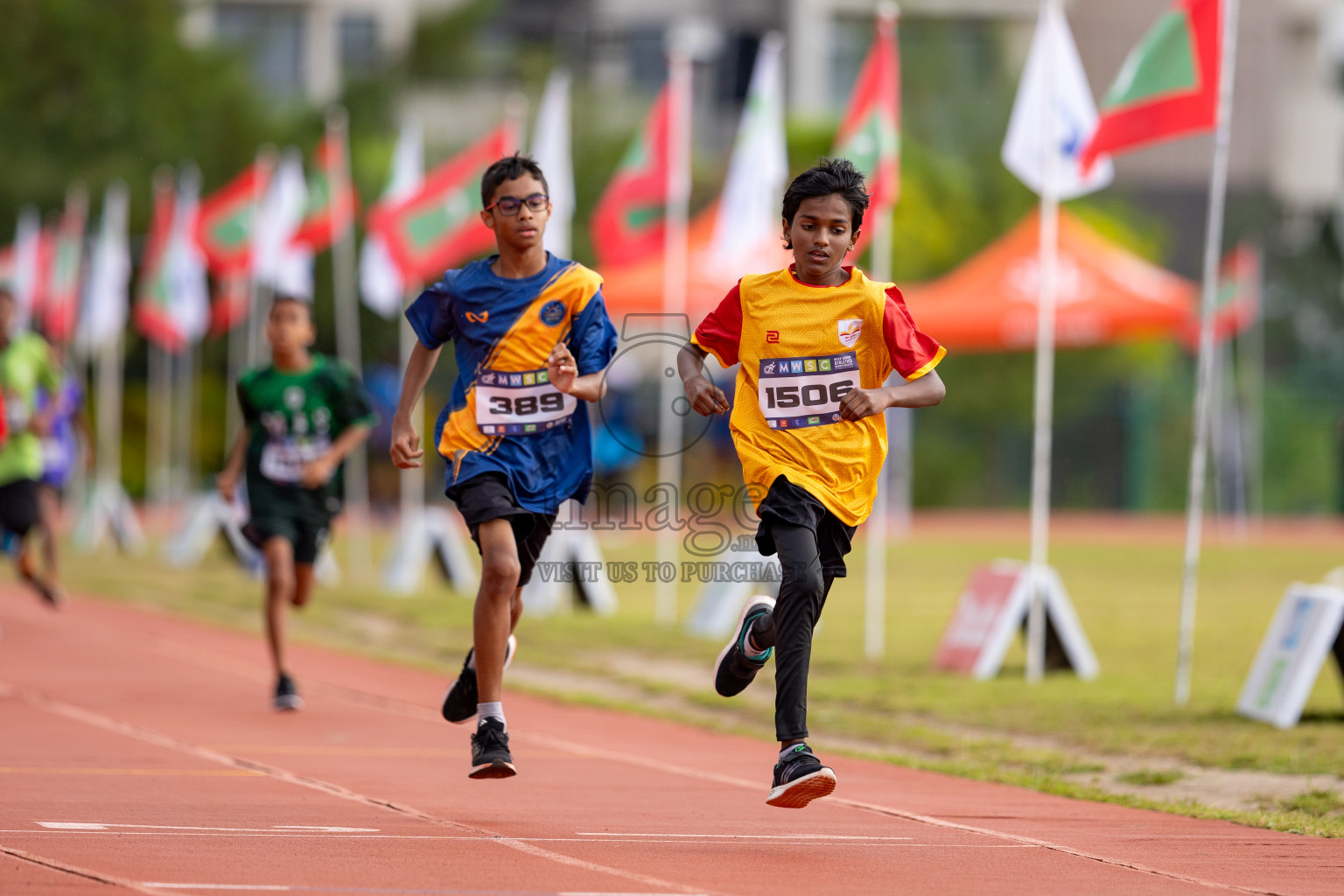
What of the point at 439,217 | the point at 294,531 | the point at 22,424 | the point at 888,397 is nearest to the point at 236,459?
the point at 294,531

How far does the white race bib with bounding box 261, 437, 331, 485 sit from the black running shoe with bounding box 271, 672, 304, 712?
1058 mm

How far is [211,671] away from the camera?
12062 millimetres

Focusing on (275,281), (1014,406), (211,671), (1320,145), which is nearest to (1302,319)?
(1014,406)

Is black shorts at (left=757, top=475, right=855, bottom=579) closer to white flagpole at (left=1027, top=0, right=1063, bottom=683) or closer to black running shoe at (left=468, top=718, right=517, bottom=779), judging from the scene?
black running shoe at (left=468, top=718, right=517, bottom=779)

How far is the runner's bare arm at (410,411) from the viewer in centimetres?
707

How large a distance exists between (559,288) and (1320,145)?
51478mm

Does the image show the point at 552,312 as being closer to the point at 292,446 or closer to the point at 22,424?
the point at 292,446

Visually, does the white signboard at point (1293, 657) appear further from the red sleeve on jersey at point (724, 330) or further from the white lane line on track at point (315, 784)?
the white lane line on track at point (315, 784)

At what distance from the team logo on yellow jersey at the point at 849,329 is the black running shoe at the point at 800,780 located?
139 cm

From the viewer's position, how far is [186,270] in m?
24.4

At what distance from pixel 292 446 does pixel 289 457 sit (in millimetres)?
61

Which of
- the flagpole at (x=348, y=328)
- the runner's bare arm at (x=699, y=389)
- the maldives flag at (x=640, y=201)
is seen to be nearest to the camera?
the runner's bare arm at (x=699, y=389)

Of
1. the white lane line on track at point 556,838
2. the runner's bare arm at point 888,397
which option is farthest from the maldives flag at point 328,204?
the white lane line on track at point 556,838

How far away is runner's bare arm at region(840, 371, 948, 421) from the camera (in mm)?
6293
